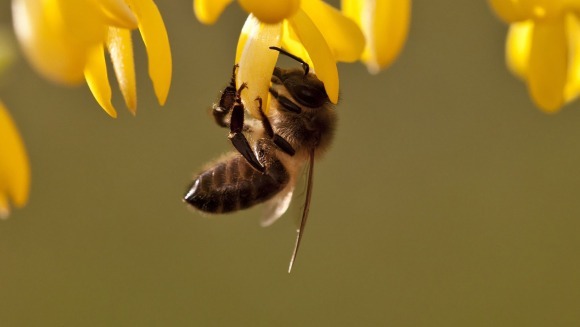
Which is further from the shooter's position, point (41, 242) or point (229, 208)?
point (41, 242)

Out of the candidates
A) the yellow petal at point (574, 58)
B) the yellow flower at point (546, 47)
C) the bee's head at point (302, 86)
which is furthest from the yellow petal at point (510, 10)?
the bee's head at point (302, 86)

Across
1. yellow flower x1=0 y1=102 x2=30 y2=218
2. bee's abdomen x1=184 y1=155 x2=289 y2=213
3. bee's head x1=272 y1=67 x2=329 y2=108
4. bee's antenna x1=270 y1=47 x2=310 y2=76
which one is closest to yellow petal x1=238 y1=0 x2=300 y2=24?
bee's antenna x1=270 y1=47 x2=310 y2=76

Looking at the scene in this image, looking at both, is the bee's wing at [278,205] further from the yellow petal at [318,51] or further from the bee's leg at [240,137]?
the yellow petal at [318,51]

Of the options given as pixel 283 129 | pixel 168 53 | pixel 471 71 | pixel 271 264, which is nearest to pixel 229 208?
pixel 283 129

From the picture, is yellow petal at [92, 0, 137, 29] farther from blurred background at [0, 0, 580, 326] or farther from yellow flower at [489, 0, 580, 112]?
blurred background at [0, 0, 580, 326]

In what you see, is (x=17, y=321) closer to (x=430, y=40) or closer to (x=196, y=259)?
(x=196, y=259)

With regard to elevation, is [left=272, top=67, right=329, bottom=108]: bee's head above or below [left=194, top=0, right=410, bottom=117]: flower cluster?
above
